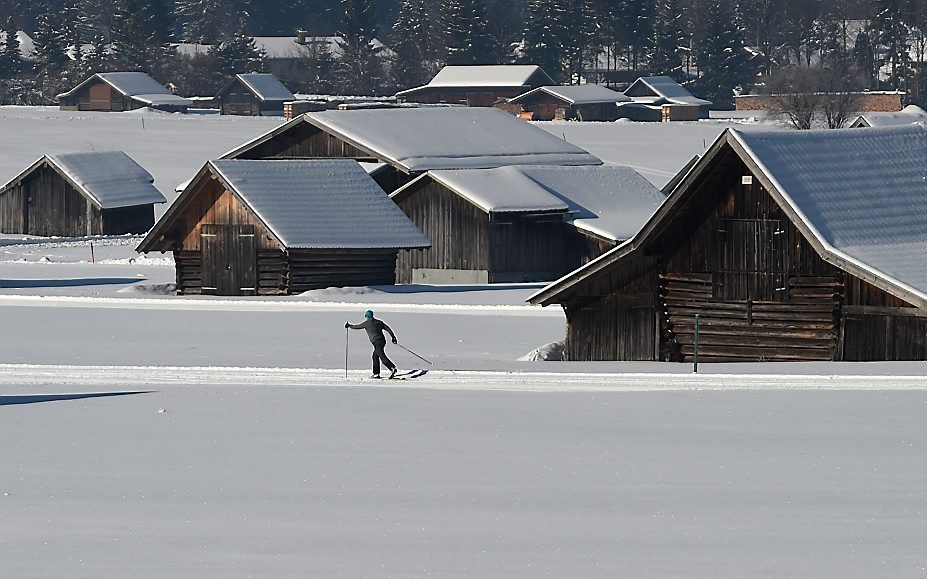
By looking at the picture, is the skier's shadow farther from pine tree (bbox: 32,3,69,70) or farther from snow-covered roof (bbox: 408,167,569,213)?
pine tree (bbox: 32,3,69,70)

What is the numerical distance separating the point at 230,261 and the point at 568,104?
8627cm

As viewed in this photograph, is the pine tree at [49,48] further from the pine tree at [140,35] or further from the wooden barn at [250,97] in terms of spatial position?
the wooden barn at [250,97]

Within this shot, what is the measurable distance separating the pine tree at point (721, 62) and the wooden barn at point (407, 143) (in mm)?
94834

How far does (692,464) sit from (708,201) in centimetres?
1235

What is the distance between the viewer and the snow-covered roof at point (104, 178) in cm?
6956

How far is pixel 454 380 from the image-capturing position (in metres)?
24.0

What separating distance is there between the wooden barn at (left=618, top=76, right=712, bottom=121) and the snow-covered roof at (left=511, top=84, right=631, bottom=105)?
1626 millimetres

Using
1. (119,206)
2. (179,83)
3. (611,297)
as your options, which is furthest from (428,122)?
(179,83)

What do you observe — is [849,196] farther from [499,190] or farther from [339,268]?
[499,190]

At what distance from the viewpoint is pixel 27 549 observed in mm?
12531

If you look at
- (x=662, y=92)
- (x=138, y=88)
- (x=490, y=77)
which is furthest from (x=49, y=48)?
(x=662, y=92)

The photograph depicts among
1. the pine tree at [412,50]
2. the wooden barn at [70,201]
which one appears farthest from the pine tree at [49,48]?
the wooden barn at [70,201]

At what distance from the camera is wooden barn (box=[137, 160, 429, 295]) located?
4459 cm

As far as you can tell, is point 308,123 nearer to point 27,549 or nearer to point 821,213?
point 821,213
